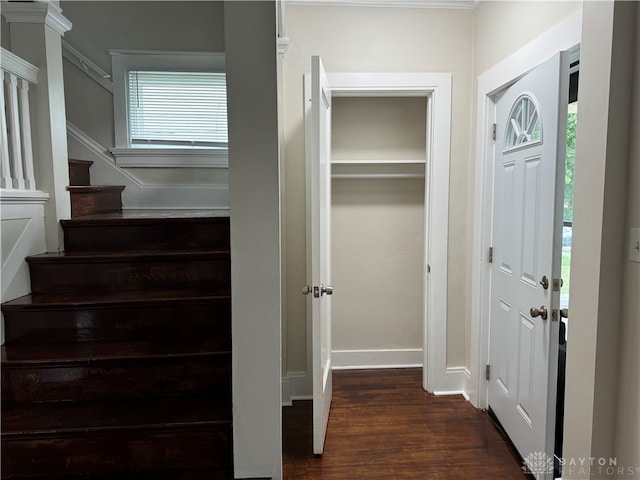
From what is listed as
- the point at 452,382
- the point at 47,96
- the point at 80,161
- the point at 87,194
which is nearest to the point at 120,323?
the point at 87,194

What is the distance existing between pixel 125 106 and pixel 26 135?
4.32 ft

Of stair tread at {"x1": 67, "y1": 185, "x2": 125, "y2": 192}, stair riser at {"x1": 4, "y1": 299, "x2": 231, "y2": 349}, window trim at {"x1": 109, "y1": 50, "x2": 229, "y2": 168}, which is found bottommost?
stair riser at {"x1": 4, "y1": 299, "x2": 231, "y2": 349}

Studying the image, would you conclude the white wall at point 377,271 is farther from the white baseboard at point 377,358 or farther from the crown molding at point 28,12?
the crown molding at point 28,12

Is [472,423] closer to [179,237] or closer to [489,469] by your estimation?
[489,469]

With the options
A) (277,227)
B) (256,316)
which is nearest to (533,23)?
(277,227)

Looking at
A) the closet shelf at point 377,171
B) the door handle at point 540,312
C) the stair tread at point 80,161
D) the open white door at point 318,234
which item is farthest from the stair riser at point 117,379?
the closet shelf at point 377,171

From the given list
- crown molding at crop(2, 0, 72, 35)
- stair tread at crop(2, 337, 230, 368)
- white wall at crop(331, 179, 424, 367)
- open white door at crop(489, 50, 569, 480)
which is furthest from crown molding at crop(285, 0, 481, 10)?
stair tread at crop(2, 337, 230, 368)

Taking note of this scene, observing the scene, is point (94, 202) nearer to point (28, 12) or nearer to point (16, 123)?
point (16, 123)

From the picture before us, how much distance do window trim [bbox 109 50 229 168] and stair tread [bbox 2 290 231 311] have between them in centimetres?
152

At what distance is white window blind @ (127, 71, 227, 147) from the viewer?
10.9 ft

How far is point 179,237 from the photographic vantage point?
232cm

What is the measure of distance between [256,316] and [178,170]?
2.26 metres

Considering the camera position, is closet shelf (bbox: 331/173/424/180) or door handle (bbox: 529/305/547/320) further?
closet shelf (bbox: 331/173/424/180)

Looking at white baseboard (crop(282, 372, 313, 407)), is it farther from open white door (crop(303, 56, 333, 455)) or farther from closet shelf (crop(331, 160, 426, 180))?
closet shelf (crop(331, 160, 426, 180))
